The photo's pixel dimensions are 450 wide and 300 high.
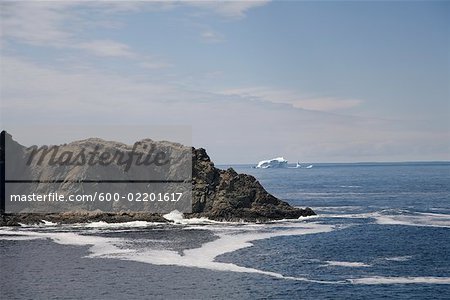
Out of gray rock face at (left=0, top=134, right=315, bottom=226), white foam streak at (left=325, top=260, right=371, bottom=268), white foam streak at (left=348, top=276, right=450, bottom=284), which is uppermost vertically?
gray rock face at (left=0, top=134, right=315, bottom=226)

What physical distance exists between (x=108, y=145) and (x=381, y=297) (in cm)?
9983

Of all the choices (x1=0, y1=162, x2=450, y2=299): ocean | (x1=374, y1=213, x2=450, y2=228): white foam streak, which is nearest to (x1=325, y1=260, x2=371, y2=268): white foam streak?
(x1=0, y1=162, x2=450, y2=299): ocean

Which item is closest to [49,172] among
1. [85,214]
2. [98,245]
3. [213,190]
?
[85,214]

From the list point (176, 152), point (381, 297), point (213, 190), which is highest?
point (176, 152)

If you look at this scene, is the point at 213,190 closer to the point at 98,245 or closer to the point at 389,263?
the point at 98,245

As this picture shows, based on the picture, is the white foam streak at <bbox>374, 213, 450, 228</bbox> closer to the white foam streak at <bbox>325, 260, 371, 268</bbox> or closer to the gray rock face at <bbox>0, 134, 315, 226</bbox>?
the gray rock face at <bbox>0, 134, 315, 226</bbox>

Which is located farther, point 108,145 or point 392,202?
point 392,202

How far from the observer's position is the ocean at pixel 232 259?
57.7 metres

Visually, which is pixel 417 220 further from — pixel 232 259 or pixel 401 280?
pixel 401 280

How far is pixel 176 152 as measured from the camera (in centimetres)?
13538

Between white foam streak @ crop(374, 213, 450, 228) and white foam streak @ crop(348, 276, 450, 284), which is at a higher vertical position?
white foam streak @ crop(374, 213, 450, 228)

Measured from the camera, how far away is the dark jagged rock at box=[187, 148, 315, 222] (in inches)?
4638

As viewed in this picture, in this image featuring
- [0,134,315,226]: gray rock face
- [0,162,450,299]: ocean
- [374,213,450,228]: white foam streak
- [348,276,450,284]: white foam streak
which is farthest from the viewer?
[0,134,315,226]: gray rock face

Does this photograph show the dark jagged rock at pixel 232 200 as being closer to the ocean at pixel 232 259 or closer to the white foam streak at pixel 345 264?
the ocean at pixel 232 259
